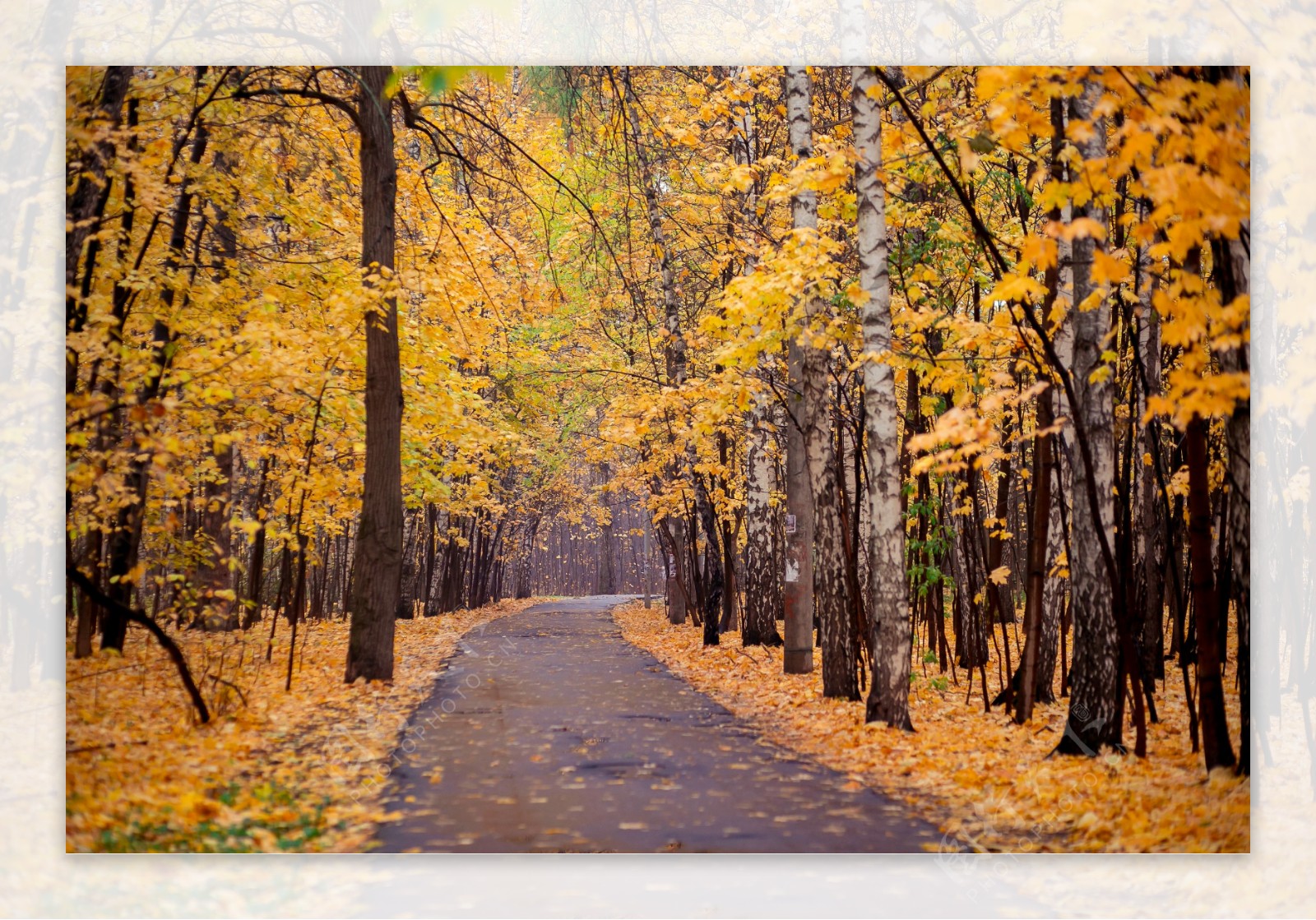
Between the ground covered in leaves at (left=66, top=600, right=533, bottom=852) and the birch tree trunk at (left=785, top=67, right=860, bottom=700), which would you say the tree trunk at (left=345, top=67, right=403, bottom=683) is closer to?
the ground covered in leaves at (left=66, top=600, right=533, bottom=852)

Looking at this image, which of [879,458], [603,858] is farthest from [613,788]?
[879,458]

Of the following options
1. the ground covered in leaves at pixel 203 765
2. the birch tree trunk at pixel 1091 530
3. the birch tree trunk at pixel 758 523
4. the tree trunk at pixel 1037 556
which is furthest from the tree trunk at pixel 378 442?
the birch tree trunk at pixel 1091 530

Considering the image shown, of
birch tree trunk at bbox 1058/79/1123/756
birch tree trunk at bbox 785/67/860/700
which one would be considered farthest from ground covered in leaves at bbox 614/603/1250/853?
Result: birch tree trunk at bbox 785/67/860/700

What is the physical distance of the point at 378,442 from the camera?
8.48m

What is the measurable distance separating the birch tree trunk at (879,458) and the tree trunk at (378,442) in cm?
403

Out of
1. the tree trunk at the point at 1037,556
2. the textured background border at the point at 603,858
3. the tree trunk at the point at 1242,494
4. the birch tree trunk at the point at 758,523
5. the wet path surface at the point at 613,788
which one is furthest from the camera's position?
the birch tree trunk at the point at 758,523

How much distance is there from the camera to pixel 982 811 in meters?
4.75

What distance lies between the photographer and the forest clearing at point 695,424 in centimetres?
466

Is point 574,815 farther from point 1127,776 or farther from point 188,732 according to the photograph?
point 1127,776

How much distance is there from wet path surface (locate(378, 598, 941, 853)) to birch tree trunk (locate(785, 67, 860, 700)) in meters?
1.30

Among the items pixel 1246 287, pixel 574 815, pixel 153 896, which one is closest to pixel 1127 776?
pixel 1246 287

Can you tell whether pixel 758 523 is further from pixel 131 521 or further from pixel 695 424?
pixel 131 521

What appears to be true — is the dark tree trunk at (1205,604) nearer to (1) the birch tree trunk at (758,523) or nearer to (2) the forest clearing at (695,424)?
(2) the forest clearing at (695,424)

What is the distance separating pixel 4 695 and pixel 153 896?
1.54 m
